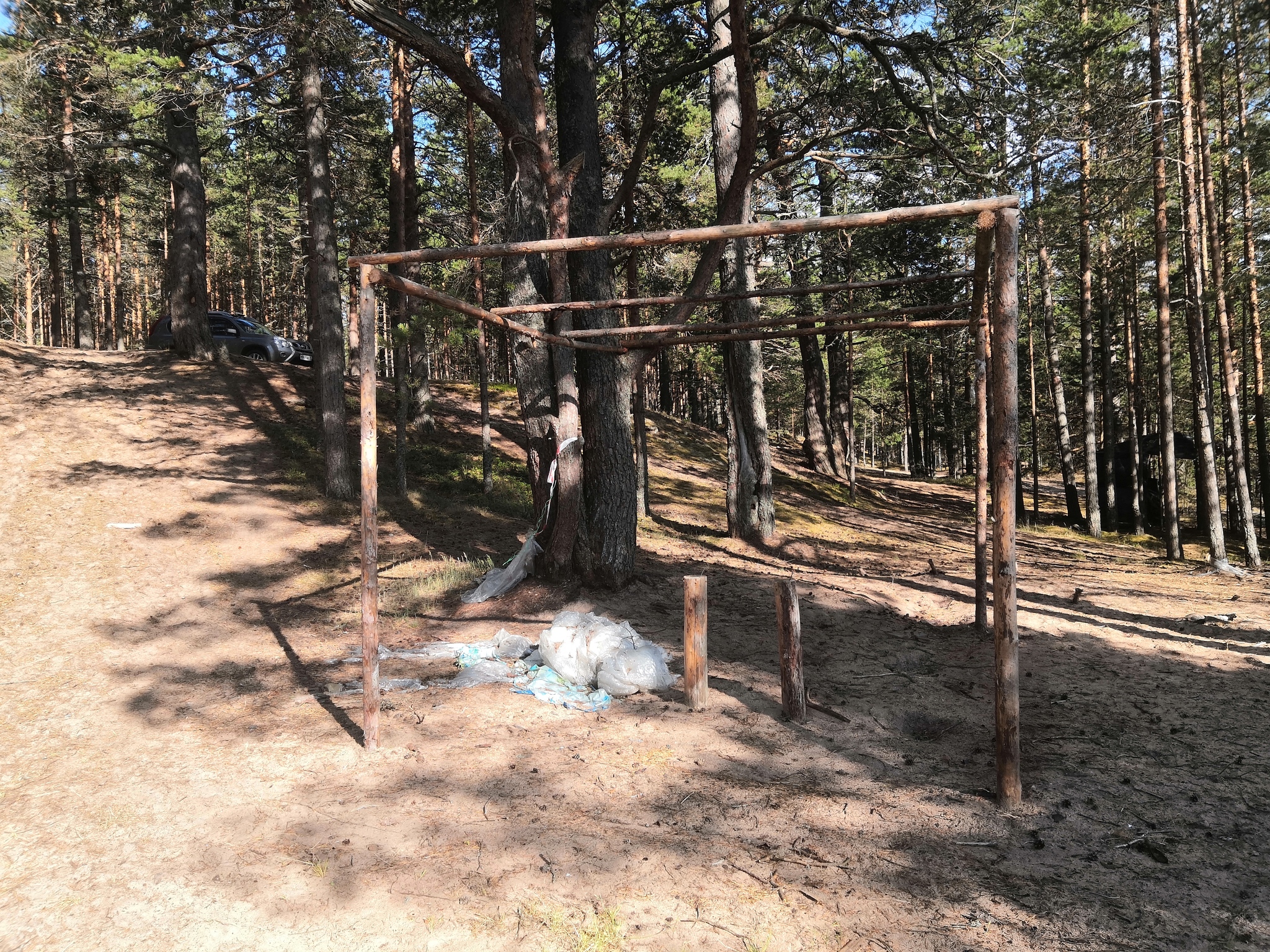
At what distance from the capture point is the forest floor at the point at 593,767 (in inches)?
124

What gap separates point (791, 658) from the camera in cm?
535

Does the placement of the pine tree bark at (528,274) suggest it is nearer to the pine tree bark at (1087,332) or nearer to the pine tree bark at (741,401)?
the pine tree bark at (741,401)

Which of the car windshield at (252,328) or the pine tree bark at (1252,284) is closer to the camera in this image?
the pine tree bark at (1252,284)

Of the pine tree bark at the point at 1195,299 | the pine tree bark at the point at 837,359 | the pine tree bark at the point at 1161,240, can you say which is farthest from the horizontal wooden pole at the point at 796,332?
the pine tree bark at the point at 1195,299

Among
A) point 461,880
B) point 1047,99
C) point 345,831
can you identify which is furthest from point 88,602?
point 1047,99

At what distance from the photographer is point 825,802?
13.7ft

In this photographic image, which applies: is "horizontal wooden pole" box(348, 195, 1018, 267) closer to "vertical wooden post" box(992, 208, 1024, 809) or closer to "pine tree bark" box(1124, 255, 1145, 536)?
"vertical wooden post" box(992, 208, 1024, 809)

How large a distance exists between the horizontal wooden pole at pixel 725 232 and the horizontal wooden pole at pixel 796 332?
5.06 ft

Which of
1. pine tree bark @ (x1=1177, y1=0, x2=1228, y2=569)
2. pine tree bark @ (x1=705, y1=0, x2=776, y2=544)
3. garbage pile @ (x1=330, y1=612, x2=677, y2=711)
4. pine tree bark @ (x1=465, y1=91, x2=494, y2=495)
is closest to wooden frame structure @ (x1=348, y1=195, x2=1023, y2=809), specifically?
garbage pile @ (x1=330, y1=612, x2=677, y2=711)

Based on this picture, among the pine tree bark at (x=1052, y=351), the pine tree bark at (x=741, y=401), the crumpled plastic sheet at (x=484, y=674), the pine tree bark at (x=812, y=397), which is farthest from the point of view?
the pine tree bark at (x=812, y=397)

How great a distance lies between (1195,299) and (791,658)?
12.0 metres

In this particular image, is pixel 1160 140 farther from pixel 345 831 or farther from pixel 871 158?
pixel 345 831

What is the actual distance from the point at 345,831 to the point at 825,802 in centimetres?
264

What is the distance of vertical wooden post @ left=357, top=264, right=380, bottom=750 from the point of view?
15.6 ft
